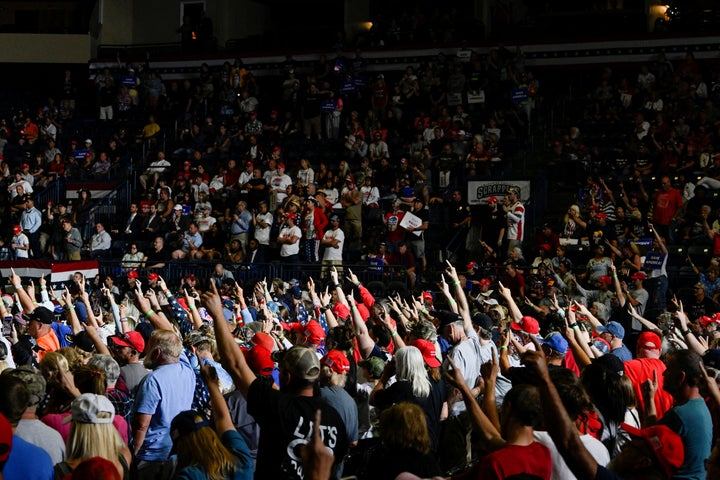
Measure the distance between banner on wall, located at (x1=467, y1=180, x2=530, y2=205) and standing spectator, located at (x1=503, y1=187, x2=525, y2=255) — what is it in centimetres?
162

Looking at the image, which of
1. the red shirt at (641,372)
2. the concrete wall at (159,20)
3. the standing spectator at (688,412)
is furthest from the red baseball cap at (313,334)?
the concrete wall at (159,20)

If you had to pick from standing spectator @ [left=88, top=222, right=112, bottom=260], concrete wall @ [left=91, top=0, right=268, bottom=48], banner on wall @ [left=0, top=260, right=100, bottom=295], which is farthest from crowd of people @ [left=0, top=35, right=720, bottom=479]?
concrete wall @ [left=91, top=0, right=268, bottom=48]

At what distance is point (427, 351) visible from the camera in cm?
781

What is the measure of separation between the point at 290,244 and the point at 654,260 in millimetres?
7667

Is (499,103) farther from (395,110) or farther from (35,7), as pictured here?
(35,7)

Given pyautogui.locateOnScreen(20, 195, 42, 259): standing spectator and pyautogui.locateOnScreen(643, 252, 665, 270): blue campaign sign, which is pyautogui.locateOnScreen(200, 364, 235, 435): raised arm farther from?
pyautogui.locateOnScreen(20, 195, 42, 259): standing spectator

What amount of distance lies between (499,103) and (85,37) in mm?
14983

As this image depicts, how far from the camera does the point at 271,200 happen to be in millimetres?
23438

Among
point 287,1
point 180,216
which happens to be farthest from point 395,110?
point 287,1

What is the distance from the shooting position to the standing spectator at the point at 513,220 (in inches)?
771

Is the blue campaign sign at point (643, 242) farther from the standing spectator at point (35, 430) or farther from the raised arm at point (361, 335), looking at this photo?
the standing spectator at point (35, 430)

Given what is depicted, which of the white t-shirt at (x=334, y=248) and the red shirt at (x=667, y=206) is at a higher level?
the red shirt at (x=667, y=206)

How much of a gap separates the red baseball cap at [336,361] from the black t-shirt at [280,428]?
5.51 ft

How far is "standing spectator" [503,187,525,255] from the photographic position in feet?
64.3
